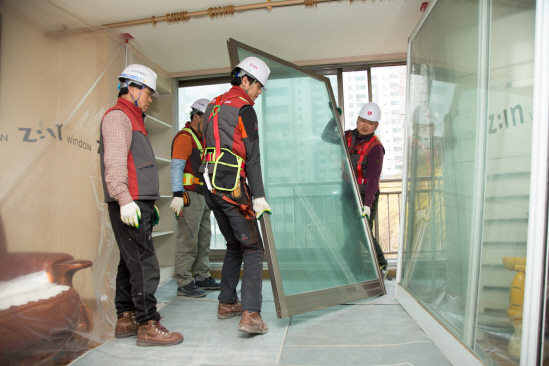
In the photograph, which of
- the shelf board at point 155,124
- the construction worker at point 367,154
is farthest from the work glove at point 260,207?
the shelf board at point 155,124

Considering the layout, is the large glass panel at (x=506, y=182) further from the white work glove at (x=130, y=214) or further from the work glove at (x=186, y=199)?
the work glove at (x=186, y=199)

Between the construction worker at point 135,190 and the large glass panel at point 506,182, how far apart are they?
52.8 inches

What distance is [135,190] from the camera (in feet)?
5.06

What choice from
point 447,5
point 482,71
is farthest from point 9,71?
point 447,5

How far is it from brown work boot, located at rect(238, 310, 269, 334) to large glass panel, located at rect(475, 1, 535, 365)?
36.9 inches

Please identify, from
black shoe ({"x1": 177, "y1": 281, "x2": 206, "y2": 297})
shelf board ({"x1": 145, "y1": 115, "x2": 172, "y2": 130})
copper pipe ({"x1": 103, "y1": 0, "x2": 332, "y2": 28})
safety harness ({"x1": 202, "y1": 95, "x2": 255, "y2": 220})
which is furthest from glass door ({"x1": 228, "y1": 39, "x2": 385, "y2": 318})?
shelf board ({"x1": 145, "y1": 115, "x2": 172, "y2": 130})

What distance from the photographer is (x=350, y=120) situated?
3.33m

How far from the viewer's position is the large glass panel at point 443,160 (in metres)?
1.40

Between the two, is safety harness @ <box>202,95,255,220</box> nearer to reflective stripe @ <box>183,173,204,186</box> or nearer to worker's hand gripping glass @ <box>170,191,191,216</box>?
worker's hand gripping glass @ <box>170,191,191,216</box>

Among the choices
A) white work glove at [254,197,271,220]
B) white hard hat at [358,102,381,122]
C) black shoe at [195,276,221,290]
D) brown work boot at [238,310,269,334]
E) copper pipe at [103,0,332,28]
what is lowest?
black shoe at [195,276,221,290]

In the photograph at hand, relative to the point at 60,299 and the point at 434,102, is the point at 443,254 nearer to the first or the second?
the point at 434,102

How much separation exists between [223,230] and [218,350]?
23.0 inches

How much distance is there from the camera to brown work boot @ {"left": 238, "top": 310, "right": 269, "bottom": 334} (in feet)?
5.41

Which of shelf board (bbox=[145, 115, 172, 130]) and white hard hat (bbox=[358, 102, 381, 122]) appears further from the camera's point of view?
shelf board (bbox=[145, 115, 172, 130])
